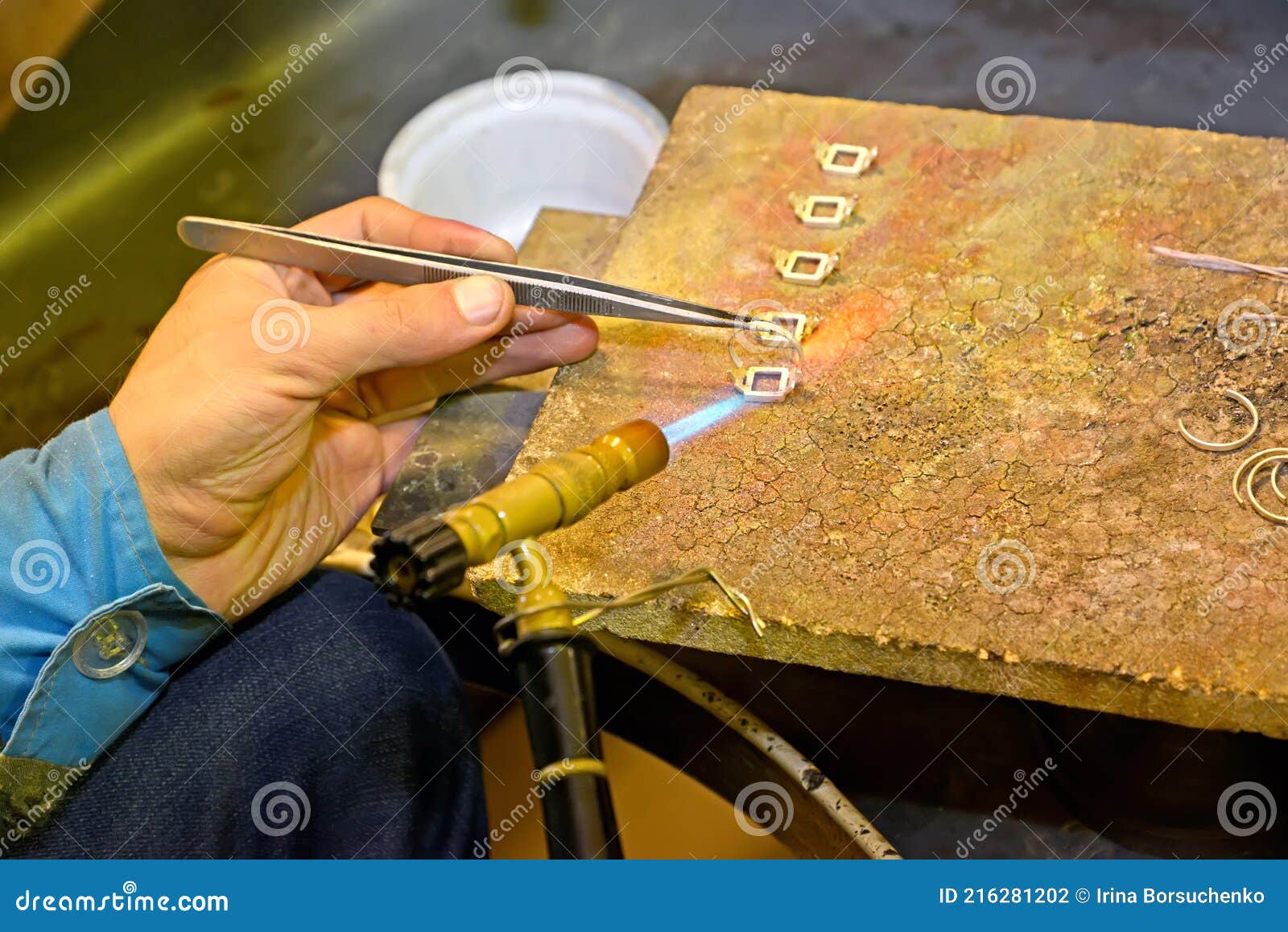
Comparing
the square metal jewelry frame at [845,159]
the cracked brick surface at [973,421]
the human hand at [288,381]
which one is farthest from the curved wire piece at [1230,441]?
the human hand at [288,381]

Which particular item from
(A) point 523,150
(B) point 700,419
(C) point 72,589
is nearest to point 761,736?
(B) point 700,419

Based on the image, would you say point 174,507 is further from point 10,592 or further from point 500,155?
point 500,155

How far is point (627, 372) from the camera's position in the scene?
1682mm

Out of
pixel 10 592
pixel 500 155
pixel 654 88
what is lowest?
pixel 10 592

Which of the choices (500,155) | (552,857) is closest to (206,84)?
(500,155)

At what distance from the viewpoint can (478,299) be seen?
1.48 m

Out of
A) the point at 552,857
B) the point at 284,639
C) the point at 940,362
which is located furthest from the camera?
the point at 284,639

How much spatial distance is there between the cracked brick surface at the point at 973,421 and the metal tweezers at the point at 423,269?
0.12 m

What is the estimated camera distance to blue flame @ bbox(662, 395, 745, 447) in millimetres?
1583

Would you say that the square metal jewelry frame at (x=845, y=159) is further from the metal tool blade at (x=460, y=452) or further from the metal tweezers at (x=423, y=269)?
the metal tool blade at (x=460, y=452)

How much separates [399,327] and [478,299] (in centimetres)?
12

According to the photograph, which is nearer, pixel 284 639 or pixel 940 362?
pixel 940 362

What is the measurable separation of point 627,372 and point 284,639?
0.74 meters

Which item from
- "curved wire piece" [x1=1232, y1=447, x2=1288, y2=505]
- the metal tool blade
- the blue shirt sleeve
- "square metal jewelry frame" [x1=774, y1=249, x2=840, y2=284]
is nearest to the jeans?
the blue shirt sleeve
